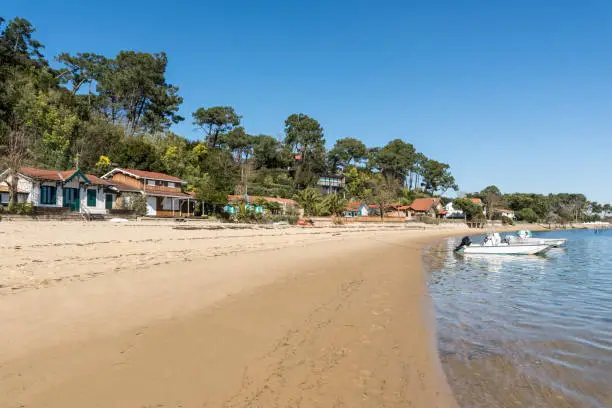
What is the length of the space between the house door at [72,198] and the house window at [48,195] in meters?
0.98

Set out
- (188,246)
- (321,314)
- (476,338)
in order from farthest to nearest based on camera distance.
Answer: (188,246)
(321,314)
(476,338)

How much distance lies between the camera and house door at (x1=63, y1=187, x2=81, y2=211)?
116 feet

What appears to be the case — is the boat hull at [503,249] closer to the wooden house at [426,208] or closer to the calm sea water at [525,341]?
the calm sea water at [525,341]

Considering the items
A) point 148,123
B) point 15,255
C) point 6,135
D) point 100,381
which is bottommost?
point 100,381

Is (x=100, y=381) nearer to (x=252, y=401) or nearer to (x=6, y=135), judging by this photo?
(x=252, y=401)

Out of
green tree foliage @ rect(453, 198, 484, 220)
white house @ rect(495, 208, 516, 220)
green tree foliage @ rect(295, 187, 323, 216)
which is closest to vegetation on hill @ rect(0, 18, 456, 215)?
green tree foliage @ rect(295, 187, 323, 216)

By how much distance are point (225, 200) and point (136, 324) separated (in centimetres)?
3715

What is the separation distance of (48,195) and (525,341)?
1538 inches

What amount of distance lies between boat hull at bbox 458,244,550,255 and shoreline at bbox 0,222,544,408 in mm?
14980

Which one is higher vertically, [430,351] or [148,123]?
[148,123]

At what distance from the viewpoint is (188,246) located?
1589 centimetres

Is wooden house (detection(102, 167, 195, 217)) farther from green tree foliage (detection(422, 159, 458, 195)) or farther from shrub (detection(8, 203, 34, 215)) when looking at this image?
green tree foliage (detection(422, 159, 458, 195))

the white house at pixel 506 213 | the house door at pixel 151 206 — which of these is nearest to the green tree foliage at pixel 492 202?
the white house at pixel 506 213

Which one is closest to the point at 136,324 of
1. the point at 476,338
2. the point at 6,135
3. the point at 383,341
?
the point at 383,341
